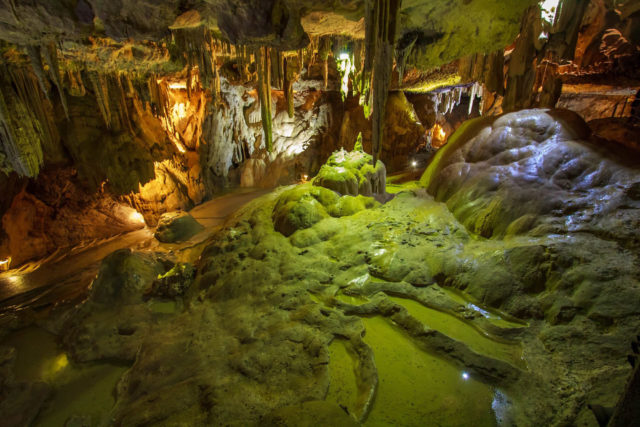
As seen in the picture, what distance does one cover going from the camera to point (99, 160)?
934 centimetres

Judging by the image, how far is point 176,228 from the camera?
8633mm

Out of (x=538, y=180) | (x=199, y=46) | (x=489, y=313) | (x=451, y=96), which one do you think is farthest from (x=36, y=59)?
(x=451, y=96)

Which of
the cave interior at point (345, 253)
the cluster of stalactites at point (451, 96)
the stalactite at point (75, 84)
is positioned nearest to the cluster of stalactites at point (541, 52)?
the cave interior at point (345, 253)

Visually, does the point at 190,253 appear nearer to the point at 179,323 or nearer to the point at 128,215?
Result: the point at 179,323

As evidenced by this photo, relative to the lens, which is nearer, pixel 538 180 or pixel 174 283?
pixel 538 180

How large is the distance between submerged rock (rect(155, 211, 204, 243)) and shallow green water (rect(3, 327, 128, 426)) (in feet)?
12.8

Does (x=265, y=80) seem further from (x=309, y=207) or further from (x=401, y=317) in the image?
(x=401, y=317)

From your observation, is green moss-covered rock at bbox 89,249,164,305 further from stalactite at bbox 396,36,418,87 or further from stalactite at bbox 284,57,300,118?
stalactite at bbox 396,36,418,87

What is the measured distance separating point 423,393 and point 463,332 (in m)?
1.03

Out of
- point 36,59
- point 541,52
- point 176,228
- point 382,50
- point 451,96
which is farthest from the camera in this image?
point 451,96

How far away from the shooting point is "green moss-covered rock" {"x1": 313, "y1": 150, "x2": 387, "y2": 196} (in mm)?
7070

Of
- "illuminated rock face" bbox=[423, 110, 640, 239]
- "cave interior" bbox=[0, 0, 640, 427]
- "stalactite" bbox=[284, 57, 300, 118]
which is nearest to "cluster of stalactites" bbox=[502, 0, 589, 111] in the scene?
"cave interior" bbox=[0, 0, 640, 427]

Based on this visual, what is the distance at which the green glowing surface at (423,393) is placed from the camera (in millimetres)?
2418

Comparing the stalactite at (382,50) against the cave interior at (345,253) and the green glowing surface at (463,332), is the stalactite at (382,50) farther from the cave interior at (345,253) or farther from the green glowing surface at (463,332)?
the green glowing surface at (463,332)
